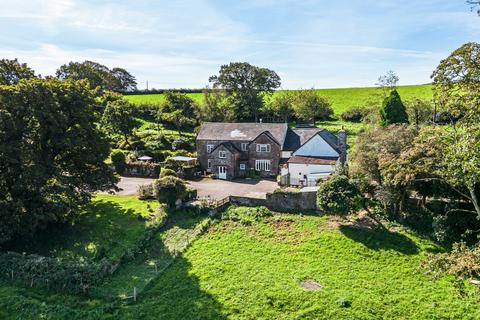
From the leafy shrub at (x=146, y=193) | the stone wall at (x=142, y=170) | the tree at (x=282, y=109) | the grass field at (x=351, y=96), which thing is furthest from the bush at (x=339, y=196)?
the grass field at (x=351, y=96)

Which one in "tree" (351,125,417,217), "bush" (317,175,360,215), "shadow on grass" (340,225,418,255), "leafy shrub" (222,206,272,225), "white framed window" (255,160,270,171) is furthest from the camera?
"white framed window" (255,160,270,171)

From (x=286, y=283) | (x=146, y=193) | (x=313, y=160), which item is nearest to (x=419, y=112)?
(x=313, y=160)

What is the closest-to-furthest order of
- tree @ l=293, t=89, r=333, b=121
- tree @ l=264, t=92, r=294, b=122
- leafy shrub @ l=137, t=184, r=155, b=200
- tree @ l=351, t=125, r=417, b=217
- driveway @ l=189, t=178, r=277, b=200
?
1. tree @ l=351, t=125, r=417, b=217
2. leafy shrub @ l=137, t=184, r=155, b=200
3. driveway @ l=189, t=178, r=277, b=200
4. tree @ l=293, t=89, r=333, b=121
5. tree @ l=264, t=92, r=294, b=122

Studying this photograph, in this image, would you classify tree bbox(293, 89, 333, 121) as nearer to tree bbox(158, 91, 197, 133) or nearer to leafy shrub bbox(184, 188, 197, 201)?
tree bbox(158, 91, 197, 133)

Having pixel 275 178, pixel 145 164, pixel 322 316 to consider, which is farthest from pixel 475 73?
pixel 145 164

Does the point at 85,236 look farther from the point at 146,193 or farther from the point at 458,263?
the point at 458,263

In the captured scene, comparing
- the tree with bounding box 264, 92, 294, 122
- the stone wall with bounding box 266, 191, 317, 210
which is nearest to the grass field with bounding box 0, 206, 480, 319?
the stone wall with bounding box 266, 191, 317, 210

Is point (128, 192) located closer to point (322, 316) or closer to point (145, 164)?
point (145, 164)

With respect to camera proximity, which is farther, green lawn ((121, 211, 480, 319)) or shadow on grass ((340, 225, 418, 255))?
shadow on grass ((340, 225, 418, 255))
